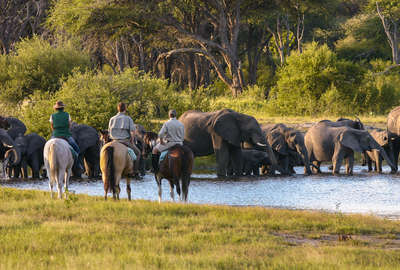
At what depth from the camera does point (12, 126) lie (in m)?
24.8

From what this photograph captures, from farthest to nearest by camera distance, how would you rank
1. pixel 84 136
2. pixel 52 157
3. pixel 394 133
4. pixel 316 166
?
pixel 394 133, pixel 316 166, pixel 84 136, pixel 52 157

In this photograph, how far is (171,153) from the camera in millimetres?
15266

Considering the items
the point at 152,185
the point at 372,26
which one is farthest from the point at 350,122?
the point at 372,26

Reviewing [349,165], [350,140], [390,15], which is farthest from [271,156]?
[390,15]

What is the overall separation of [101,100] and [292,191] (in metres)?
10.0

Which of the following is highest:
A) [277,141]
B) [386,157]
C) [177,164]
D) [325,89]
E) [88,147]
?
[325,89]

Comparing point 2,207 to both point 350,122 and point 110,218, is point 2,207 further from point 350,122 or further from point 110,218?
point 350,122

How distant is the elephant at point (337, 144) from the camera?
24.3 meters

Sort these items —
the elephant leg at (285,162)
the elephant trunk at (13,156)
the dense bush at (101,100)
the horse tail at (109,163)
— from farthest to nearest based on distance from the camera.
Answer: the dense bush at (101,100)
the elephant leg at (285,162)
the elephant trunk at (13,156)
the horse tail at (109,163)

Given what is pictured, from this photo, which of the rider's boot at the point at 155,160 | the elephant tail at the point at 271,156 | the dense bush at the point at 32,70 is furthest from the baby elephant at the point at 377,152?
the dense bush at the point at 32,70

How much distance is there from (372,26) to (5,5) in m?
29.4

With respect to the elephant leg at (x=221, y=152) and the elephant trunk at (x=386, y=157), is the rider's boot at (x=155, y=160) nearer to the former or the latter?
the elephant leg at (x=221, y=152)

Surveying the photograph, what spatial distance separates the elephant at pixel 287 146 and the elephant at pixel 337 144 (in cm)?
47

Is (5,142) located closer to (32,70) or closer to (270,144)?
(270,144)
